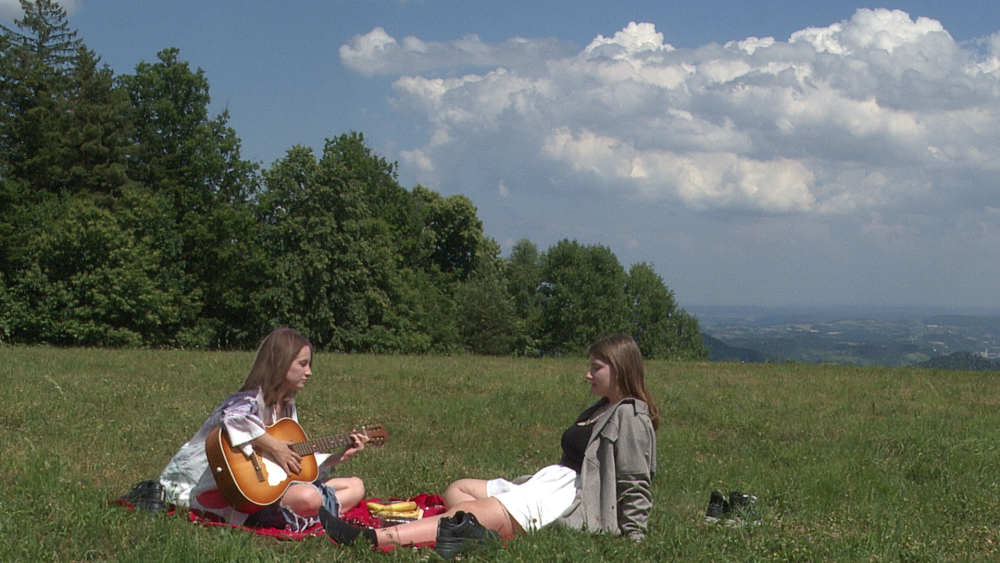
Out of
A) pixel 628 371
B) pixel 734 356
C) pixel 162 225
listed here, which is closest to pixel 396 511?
pixel 628 371

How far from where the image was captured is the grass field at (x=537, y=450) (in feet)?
17.8

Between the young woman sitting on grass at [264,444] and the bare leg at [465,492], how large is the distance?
0.80 metres

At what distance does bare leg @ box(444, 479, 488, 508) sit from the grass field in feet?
2.52

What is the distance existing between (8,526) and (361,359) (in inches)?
583

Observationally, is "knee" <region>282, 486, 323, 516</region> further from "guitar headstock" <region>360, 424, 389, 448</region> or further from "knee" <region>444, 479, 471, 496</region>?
"knee" <region>444, 479, 471, 496</region>

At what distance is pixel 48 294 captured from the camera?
34.1 m

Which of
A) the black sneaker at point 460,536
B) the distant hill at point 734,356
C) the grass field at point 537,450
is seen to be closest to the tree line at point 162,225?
the grass field at point 537,450

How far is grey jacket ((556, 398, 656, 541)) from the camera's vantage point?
18.8ft

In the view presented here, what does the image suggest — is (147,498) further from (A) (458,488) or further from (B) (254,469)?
(A) (458,488)

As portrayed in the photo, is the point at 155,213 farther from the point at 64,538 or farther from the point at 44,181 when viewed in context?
the point at 64,538

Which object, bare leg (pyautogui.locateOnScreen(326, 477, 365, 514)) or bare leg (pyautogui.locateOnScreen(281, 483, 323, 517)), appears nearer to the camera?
bare leg (pyautogui.locateOnScreen(281, 483, 323, 517))

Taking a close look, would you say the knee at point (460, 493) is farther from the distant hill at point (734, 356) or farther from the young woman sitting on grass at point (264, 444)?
the distant hill at point (734, 356)

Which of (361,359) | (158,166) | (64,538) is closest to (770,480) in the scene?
(64,538)

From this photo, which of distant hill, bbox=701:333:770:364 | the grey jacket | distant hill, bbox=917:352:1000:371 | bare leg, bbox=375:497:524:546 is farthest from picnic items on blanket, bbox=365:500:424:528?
distant hill, bbox=917:352:1000:371
